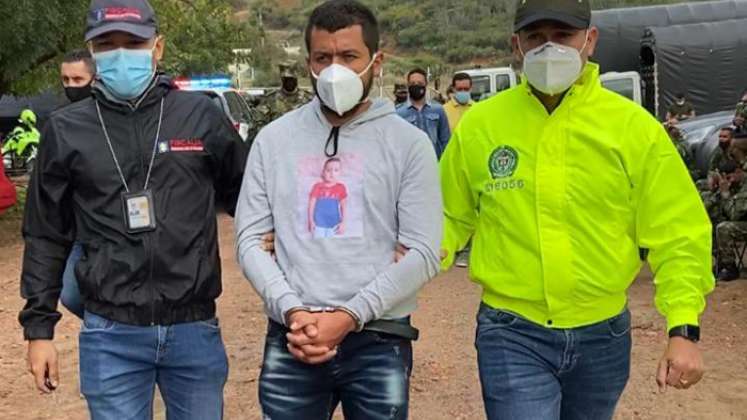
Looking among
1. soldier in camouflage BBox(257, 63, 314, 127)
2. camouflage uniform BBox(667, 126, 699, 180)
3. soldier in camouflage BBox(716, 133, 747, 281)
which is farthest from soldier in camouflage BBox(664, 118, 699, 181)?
soldier in camouflage BBox(257, 63, 314, 127)

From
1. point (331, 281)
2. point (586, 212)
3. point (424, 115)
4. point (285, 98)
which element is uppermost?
point (586, 212)

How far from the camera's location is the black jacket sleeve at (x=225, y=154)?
10.2ft

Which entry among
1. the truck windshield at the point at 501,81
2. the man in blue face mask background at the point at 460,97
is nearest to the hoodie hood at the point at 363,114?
the man in blue face mask background at the point at 460,97

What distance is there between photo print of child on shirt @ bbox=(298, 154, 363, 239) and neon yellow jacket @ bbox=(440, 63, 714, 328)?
433 mm

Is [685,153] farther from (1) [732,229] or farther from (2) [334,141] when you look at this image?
(2) [334,141]

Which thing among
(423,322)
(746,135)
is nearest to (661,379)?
(423,322)

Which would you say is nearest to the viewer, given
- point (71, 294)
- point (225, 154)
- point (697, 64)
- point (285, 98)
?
point (225, 154)

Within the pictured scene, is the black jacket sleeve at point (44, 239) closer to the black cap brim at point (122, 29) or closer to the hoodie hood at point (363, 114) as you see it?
the black cap brim at point (122, 29)

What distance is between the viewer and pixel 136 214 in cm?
291

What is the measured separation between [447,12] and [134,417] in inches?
3169

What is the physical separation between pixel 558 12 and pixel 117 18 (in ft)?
4.48

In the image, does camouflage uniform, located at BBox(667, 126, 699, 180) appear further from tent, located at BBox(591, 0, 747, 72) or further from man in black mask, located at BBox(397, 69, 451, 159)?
tent, located at BBox(591, 0, 747, 72)

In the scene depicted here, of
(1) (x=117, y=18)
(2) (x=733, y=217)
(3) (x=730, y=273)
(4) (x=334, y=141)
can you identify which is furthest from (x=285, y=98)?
(4) (x=334, y=141)

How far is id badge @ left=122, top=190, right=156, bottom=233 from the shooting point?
2.90 metres
